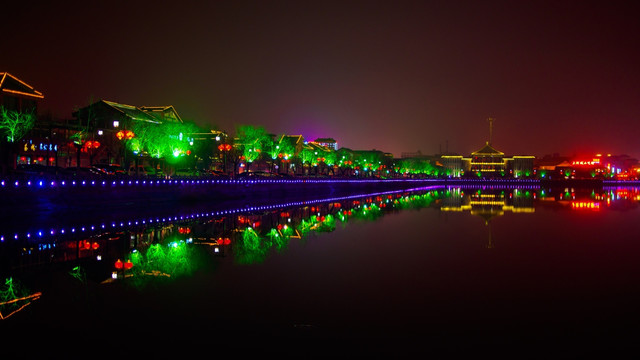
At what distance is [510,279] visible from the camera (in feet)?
47.4

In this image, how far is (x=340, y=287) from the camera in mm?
13586

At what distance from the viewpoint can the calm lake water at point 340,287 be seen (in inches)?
389

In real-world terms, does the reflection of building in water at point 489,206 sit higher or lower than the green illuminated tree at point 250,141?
lower

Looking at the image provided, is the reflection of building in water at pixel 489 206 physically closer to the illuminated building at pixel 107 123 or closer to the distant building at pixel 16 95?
the illuminated building at pixel 107 123

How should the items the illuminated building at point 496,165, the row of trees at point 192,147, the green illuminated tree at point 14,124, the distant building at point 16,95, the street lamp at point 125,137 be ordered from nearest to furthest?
the street lamp at point 125,137 < the green illuminated tree at point 14,124 < the row of trees at point 192,147 < the distant building at point 16,95 < the illuminated building at point 496,165

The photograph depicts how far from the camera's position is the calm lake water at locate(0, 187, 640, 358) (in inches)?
389

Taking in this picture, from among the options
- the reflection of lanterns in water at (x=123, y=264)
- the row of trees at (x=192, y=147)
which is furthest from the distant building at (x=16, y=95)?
the reflection of lanterns in water at (x=123, y=264)

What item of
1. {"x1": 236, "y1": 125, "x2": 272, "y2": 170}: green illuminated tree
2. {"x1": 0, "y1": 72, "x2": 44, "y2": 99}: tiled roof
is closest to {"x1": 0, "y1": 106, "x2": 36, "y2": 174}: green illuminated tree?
{"x1": 0, "y1": 72, "x2": 44, "y2": 99}: tiled roof

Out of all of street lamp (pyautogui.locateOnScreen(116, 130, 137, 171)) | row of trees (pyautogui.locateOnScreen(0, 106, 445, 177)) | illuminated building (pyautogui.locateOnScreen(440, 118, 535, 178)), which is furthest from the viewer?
illuminated building (pyautogui.locateOnScreen(440, 118, 535, 178))

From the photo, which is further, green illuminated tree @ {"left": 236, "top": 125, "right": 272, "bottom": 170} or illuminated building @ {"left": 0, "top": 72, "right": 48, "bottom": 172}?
green illuminated tree @ {"left": 236, "top": 125, "right": 272, "bottom": 170}

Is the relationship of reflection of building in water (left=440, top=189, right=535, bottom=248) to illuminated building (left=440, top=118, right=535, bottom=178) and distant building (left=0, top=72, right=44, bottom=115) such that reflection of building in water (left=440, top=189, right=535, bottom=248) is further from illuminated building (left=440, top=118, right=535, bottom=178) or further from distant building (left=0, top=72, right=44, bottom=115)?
illuminated building (left=440, top=118, right=535, bottom=178)

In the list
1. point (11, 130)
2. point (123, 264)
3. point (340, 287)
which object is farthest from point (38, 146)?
point (340, 287)

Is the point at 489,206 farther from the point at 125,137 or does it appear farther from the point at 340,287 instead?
the point at 340,287

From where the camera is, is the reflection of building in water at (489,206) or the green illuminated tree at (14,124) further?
the green illuminated tree at (14,124)
